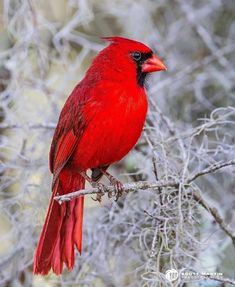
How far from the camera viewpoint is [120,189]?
288cm

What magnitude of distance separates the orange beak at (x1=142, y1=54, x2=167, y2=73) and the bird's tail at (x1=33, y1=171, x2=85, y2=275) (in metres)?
0.60

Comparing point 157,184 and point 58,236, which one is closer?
point 157,184

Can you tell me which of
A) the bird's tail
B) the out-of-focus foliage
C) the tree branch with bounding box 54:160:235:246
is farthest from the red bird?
the tree branch with bounding box 54:160:235:246

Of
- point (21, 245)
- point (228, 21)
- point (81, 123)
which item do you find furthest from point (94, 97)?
point (228, 21)

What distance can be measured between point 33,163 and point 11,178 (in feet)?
0.53

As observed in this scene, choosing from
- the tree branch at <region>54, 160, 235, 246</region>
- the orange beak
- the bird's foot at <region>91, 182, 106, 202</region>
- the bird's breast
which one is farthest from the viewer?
the orange beak

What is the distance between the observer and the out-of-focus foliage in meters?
2.85

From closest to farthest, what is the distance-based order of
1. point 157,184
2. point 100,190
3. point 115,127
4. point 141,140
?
1. point 157,184
2. point 100,190
3. point 115,127
4. point 141,140

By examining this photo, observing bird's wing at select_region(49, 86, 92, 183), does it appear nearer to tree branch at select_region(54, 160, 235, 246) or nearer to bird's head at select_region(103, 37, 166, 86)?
bird's head at select_region(103, 37, 166, 86)

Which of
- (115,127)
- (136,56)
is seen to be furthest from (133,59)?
(115,127)

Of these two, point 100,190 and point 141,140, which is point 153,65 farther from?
point 100,190

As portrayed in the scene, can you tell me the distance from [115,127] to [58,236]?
508mm

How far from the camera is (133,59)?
125 inches

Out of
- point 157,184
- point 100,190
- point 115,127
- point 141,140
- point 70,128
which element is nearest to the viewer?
point 157,184
